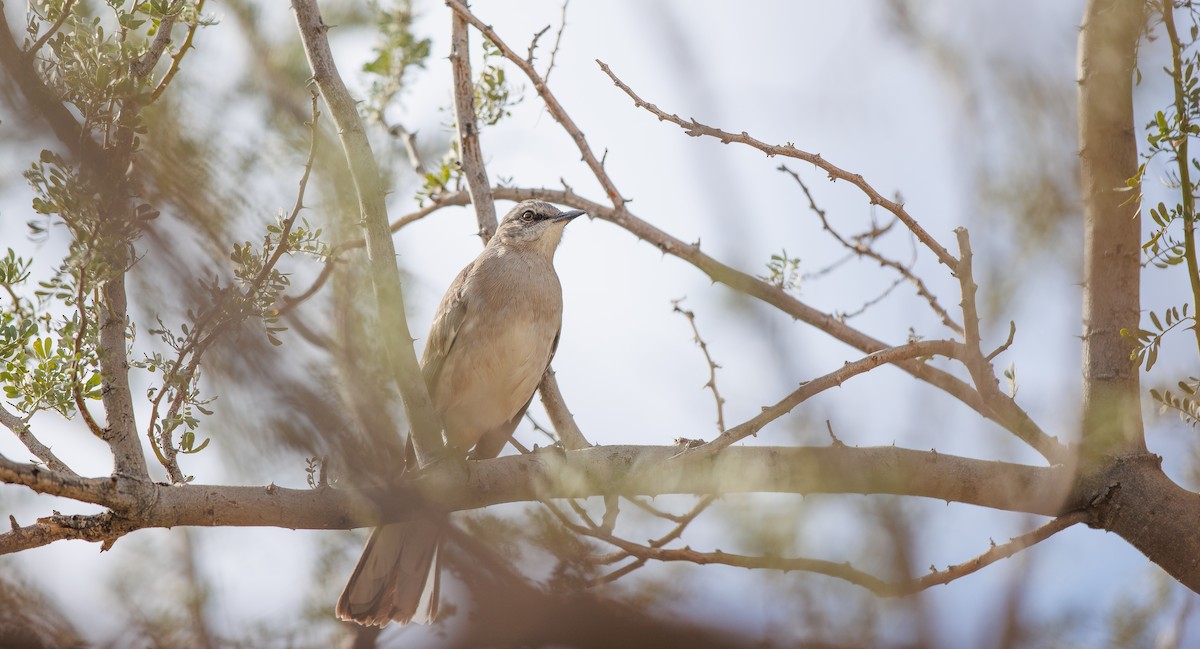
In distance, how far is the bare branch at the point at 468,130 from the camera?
5.17 m

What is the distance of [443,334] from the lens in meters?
5.96

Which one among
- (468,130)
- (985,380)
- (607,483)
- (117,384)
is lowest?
(607,483)

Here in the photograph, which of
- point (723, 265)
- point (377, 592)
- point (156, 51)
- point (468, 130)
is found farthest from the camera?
point (468, 130)

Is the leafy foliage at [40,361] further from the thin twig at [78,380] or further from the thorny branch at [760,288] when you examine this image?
the thorny branch at [760,288]

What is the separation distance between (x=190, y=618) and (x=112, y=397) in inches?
64.4

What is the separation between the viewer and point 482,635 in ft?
3.98

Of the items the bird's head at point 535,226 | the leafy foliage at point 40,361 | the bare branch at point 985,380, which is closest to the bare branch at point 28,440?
the leafy foliage at point 40,361

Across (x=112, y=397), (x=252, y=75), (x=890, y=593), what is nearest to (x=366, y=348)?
(x=890, y=593)

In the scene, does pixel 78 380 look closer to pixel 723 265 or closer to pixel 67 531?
pixel 67 531

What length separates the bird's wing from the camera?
591 cm

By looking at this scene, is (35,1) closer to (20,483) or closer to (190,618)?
(20,483)

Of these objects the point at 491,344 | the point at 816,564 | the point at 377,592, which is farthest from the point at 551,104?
the point at 816,564

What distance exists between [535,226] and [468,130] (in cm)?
135

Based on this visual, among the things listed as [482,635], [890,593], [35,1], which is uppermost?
[35,1]
